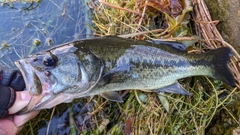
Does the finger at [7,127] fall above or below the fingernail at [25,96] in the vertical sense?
below

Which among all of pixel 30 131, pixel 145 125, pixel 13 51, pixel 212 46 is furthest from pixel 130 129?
pixel 13 51

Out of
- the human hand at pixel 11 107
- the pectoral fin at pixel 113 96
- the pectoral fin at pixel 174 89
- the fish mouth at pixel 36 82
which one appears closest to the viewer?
the fish mouth at pixel 36 82

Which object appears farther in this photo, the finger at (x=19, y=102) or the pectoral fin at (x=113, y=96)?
the pectoral fin at (x=113, y=96)

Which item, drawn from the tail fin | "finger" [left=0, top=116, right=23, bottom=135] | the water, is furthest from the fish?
the water

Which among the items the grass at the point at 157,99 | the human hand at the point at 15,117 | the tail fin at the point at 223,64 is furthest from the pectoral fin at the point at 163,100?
the human hand at the point at 15,117

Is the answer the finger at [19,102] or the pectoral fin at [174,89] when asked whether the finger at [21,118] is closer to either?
the finger at [19,102]

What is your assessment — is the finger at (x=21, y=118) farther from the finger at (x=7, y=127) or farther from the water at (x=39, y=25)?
the water at (x=39, y=25)

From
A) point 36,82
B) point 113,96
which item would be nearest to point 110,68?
point 113,96

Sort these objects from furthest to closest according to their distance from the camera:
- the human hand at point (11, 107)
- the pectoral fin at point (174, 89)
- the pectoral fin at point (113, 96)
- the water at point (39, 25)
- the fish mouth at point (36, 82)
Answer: the water at point (39, 25)
the pectoral fin at point (174, 89)
the pectoral fin at point (113, 96)
the human hand at point (11, 107)
the fish mouth at point (36, 82)
